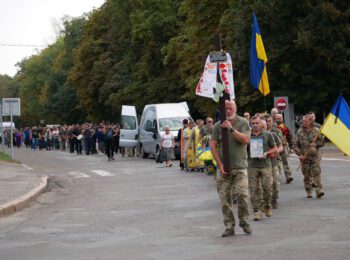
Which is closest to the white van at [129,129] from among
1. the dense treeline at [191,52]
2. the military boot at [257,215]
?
the dense treeline at [191,52]

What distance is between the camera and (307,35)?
43.6 m

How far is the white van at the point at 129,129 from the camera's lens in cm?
4119

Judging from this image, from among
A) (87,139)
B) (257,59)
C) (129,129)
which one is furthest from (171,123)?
(87,139)

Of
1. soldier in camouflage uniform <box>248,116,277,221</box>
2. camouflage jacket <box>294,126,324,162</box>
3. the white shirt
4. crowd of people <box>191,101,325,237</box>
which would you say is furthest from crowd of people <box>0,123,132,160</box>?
soldier in camouflage uniform <box>248,116,277,221</box>

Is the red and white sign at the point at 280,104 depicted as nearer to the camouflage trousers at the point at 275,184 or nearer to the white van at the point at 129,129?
the white van at the point at 129,129

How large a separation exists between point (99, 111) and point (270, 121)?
6124 cm

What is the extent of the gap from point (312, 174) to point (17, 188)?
27.3ft

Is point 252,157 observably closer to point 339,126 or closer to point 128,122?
point 339,126

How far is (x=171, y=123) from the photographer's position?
36031 millimetres

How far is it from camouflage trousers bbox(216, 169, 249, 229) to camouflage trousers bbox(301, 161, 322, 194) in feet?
16.4

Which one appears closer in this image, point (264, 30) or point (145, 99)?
point (264, 30)

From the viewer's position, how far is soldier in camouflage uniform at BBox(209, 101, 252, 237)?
11.1m

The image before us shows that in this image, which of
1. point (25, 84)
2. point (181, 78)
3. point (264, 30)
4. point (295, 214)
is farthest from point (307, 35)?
point (25, 84)

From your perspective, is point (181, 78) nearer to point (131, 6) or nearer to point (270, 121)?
point (131, 6)
